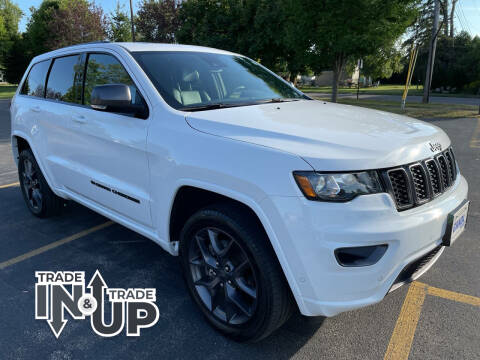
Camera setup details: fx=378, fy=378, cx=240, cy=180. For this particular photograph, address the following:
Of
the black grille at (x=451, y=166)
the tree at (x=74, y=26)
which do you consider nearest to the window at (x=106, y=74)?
the black grille at (x=451, y=166)

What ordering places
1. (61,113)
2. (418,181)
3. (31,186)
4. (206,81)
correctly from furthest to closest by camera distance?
(31,186) < (61,113) < (206,81) < (418,181)

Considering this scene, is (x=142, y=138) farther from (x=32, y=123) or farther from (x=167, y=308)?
(x=32, y=123)

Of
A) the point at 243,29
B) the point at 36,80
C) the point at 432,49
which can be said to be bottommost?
the point at 36,80

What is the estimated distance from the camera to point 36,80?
4.35m

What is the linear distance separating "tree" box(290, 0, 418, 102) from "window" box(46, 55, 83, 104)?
11423 mm

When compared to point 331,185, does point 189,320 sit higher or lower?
lower

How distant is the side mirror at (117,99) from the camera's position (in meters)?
2.60

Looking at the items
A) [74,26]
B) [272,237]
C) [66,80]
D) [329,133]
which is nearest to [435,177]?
[329,133]

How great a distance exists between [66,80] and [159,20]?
1235 inches

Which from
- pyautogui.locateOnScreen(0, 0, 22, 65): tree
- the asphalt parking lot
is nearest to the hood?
the asphalt parking lot

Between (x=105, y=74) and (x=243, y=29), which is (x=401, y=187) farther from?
(x=243, y=29)

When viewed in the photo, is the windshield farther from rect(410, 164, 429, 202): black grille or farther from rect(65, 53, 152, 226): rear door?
rect(410, 164, 429, 202): black grille

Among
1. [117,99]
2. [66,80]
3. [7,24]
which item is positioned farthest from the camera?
[7,24]

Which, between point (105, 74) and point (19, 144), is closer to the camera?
point (105, 74)
